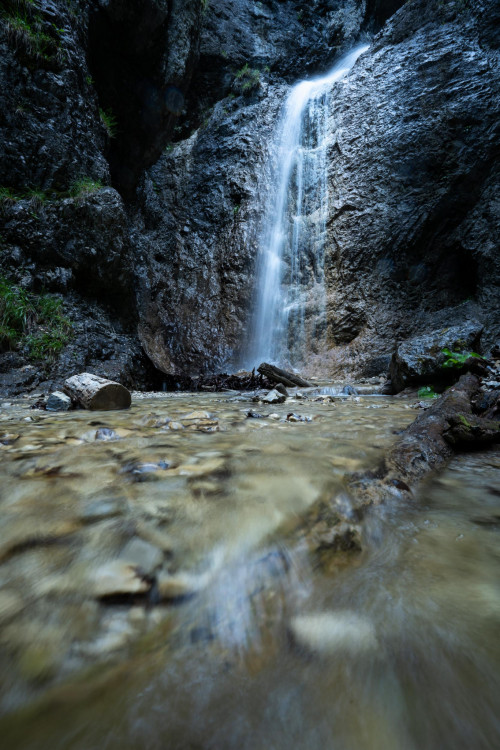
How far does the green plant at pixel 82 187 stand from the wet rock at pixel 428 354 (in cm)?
625

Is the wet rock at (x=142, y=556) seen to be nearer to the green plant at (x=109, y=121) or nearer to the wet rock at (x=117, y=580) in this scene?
the wet rock at (x=117, y=580)

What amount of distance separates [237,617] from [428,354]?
4.90 m

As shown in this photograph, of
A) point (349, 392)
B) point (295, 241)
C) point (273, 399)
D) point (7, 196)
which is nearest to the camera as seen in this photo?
point (273, 399)

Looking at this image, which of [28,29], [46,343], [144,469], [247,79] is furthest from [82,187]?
[247,79]

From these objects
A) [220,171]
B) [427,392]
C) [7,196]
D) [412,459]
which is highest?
[220,171]

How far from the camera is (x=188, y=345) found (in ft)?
32.6

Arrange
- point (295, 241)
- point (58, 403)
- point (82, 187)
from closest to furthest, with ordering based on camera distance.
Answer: point (58, 403)
point (82, 187)
point (295, 241)

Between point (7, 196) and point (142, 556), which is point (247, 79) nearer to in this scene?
point (7, 196)

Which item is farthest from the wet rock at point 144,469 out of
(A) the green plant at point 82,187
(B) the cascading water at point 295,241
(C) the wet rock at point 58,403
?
(B) the cascading water at point 295,241

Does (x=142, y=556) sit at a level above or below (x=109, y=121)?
below

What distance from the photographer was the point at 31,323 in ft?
18.1

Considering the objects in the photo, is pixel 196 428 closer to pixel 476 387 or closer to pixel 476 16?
pixel 476 387

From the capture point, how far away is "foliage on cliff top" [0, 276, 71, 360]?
5262mm

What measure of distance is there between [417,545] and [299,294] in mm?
9643
